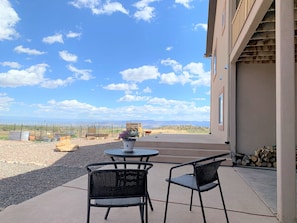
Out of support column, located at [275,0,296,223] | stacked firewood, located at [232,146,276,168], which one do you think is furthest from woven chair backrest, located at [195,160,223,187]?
stacked firewood, located at [232,146,276,168]

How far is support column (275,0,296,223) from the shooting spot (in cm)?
261

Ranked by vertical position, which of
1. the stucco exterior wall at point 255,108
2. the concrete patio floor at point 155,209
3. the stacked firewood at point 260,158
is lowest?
the concrete patio floor at point 155,209

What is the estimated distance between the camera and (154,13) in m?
24.0

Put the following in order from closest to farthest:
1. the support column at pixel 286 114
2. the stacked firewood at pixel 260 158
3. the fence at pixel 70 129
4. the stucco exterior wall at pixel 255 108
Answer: the support column at pixel 286 114 < the stacked firewood at pixel 260 158 < the stucco exterior wall at pixel 255 108 < the fence at pixel 70 129

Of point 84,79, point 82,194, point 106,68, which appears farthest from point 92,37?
point 82,194

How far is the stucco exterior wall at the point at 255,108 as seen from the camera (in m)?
6.43

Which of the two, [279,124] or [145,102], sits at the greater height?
[145,102]

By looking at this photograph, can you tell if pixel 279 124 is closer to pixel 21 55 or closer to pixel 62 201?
pixel 62 201

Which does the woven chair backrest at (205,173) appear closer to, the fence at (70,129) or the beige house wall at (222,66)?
the beige house wall at (222,66)

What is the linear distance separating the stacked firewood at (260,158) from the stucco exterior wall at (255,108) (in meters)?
0.31

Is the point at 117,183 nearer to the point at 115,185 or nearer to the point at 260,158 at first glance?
the point at 115,185

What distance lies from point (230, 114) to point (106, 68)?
103 ft

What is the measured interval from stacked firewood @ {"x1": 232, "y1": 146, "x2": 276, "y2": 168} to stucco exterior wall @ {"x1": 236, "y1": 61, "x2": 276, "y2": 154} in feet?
1.03

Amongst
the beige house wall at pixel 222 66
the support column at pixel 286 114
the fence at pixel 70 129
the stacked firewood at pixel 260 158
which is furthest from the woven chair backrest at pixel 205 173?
the fence at pixel 70 129
